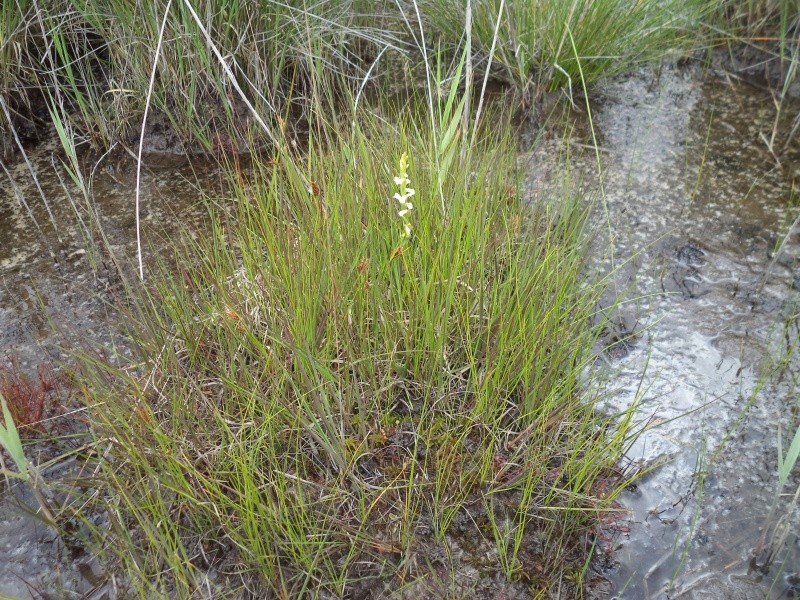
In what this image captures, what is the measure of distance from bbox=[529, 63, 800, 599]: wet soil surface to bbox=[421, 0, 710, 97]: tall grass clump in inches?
8.0

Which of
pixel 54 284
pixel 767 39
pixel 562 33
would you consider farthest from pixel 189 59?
pixel 767 39

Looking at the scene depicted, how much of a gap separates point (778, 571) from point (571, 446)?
0.45 metres

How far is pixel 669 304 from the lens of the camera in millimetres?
1890

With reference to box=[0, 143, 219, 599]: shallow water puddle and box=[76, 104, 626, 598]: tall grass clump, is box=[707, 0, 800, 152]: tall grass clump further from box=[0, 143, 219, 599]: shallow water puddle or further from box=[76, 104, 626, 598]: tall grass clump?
box=[0, 143, 219, 599]: shallow water puddle

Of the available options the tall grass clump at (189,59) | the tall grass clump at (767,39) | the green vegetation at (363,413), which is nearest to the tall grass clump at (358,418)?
the green vegetation at (363,413)

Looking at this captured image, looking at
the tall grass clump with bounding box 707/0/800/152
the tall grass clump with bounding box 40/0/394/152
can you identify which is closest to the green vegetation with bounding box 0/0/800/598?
the tall grass clump with bounding box 40/0/394/152

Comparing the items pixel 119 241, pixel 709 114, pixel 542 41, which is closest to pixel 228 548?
pixel 119 241

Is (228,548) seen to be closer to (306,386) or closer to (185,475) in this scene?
(185,475)

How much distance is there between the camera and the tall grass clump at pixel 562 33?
8.43ft

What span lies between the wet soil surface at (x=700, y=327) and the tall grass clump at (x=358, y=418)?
149 mm

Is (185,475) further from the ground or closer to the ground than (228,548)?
further from the ground

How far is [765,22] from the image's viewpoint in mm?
3027

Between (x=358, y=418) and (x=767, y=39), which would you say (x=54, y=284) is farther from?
(x=767, y=39)

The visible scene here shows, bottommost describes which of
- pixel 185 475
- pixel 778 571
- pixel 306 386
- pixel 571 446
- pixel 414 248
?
pixel 778 571
